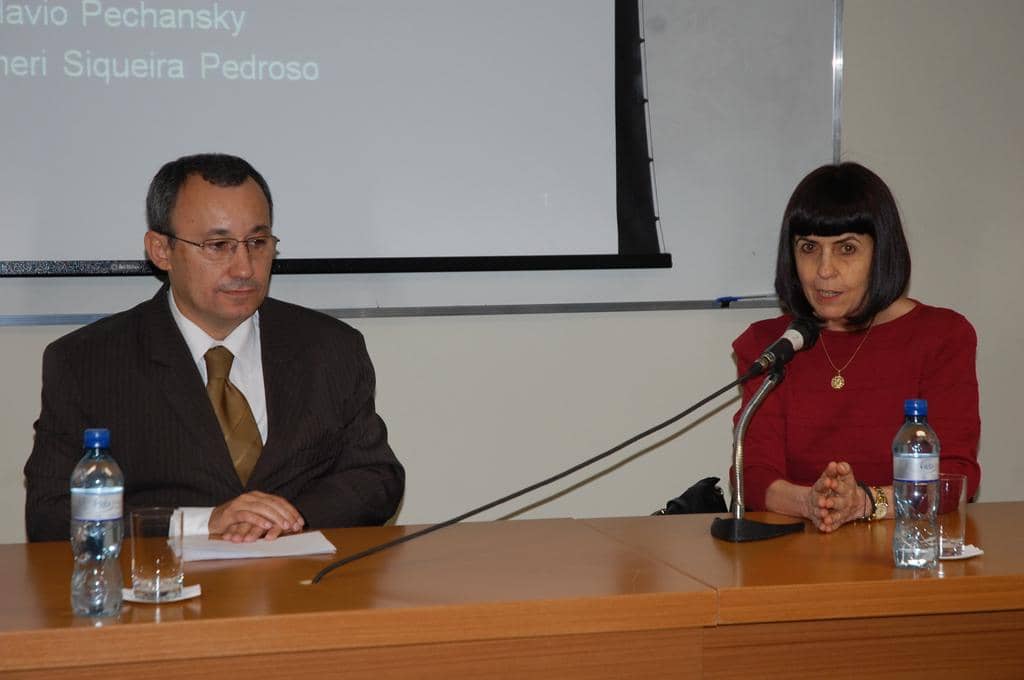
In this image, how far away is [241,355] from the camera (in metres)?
2.60

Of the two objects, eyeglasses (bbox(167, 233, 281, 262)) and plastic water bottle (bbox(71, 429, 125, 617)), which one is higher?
eyeglasses (bbox(167, 233, 281, 262))

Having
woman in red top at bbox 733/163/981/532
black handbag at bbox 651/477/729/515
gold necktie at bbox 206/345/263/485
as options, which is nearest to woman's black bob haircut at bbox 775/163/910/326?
woman in red top at bbox 733/163/981/532

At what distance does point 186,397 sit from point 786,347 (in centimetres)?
125

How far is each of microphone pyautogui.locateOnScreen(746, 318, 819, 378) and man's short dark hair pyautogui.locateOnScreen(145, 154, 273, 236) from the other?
1189mm

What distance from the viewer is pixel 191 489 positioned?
2416 mm

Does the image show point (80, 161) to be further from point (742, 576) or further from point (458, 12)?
point (742, 576)

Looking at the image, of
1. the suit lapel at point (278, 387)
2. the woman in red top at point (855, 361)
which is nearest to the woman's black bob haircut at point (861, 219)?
the woman in red top at point (855, 361)

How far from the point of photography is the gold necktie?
248 cm

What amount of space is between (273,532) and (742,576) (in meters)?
0.87

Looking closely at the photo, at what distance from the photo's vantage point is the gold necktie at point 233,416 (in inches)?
97.8

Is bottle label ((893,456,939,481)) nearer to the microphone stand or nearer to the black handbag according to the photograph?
the microphone stand

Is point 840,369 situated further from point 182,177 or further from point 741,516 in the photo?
point 182,177

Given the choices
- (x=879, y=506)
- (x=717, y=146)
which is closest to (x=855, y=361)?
(x=879, y=506)

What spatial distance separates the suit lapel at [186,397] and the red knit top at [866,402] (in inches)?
45.5
